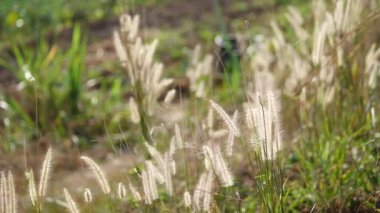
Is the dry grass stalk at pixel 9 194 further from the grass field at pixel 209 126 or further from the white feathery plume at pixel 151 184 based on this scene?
the white feathery plume at pixel 151 184

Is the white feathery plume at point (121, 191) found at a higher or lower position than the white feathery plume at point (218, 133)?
lower

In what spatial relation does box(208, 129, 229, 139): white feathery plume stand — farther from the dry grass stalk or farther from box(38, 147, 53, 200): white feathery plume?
the dry grass stalk

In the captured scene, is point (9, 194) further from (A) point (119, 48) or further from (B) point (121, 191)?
(A) point (119, 48)

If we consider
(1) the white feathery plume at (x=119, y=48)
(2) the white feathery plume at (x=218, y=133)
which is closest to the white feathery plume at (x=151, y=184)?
A: (2) the white feathery plume at (x=218, y=133)

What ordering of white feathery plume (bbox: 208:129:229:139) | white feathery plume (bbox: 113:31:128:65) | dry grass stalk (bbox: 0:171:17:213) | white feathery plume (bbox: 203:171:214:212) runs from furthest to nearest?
white feathery plume (bbox: 113:31:128:65)
white feathery plume (bbox: 208:129:229:139)
white feathery plume (bbox: 203:171:214:212)
dry grass stalk (bbox: 0:171:17:213)

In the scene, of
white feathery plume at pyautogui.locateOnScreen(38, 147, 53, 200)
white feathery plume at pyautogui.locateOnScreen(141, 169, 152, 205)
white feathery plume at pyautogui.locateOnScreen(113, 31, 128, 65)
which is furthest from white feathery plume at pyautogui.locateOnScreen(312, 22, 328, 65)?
white feathery plume at pyautogui.locateOnScreen(38, 147, 53, 200)

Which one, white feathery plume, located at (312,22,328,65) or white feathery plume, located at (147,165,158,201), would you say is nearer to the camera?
white feathery plume, located at (147,165,158,201)

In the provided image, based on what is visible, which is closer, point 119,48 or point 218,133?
point 218,133

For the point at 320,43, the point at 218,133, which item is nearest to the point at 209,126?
the point at 218,133

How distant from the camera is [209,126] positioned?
2.36m

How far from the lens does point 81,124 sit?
4.30 metres

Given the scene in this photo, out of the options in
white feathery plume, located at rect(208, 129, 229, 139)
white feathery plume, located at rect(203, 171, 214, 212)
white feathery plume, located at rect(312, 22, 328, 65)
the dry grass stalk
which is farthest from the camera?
white feathery plume, located at rect(312, 22, 328, 65)

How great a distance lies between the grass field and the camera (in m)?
1.89

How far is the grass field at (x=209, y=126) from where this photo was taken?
1890mm
